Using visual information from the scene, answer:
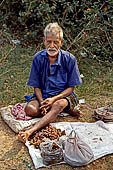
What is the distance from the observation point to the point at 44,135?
3443 mm

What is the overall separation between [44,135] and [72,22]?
3.74 m

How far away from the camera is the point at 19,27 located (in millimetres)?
6996

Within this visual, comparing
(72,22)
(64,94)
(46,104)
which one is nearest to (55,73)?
(64,94)

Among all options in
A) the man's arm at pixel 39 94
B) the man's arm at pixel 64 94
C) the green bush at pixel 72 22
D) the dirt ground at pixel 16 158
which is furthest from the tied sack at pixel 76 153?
the green bush at pixel 72 22

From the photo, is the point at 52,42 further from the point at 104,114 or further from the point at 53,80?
the point at 104,114

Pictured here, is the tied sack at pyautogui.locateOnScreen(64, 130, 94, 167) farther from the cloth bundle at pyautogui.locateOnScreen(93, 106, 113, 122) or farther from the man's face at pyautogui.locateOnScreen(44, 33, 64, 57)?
the man's face at pyautogui.locateOnScreen(44, 33, 64, 57)

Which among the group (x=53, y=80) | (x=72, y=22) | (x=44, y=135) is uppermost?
(x=72, y=22)

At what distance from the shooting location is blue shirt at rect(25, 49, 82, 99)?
3883mm

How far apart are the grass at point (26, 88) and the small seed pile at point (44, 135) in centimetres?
15

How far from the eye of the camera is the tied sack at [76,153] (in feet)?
9.55

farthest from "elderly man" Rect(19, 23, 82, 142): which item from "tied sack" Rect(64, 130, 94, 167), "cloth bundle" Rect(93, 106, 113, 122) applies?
"tied sack" Rect(64, 130, 94, 167)

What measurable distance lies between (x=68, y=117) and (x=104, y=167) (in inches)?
45.6

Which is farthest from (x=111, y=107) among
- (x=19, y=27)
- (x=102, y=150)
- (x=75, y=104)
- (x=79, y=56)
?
(x=19, y=27)

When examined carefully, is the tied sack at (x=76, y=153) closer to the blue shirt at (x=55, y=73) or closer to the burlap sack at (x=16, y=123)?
the burlap sack at (x=16, y=123)
